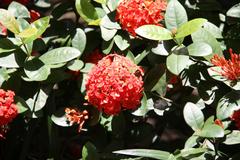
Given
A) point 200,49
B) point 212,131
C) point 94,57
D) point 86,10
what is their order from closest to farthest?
point 212,131
point 200,49
point 86,10
point 94,57

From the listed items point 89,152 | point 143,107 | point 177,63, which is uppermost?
point 177,63

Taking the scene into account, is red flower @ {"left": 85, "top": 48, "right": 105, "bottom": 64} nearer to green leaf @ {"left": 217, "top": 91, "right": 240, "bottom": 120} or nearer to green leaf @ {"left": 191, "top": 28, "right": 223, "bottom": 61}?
green leaf @ {"left": 191, "top": 28, "right": 223, "bottom": 61}

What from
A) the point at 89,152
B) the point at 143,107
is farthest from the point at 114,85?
the point at 89,152

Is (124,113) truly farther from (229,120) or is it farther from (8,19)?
(8,19)

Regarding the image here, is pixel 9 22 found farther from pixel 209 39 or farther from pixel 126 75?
pixel 209 39

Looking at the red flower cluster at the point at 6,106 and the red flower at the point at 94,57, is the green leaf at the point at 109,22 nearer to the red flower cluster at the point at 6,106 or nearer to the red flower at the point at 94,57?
the red flower at the point at 94,57

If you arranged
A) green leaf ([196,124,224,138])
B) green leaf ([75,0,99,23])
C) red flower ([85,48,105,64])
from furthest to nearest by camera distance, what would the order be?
1. red flower ([85,48,105,64])
2. green leaf ([75,0,99,23])
3. green leaf ([196,124,224,138])

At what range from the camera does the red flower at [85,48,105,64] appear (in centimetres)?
197

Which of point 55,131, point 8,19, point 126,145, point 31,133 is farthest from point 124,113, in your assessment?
point 8,19

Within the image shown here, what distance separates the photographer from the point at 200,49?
1.67 m

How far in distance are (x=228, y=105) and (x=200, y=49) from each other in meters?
0.22

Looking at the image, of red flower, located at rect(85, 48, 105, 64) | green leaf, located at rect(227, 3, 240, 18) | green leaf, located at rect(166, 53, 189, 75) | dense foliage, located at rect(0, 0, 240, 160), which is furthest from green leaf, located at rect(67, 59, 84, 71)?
green leaf, located at rect(227, 3, 240, 18)

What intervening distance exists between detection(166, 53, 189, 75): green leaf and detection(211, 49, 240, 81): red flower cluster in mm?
107

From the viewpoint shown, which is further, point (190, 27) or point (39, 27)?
point (39, 27)
